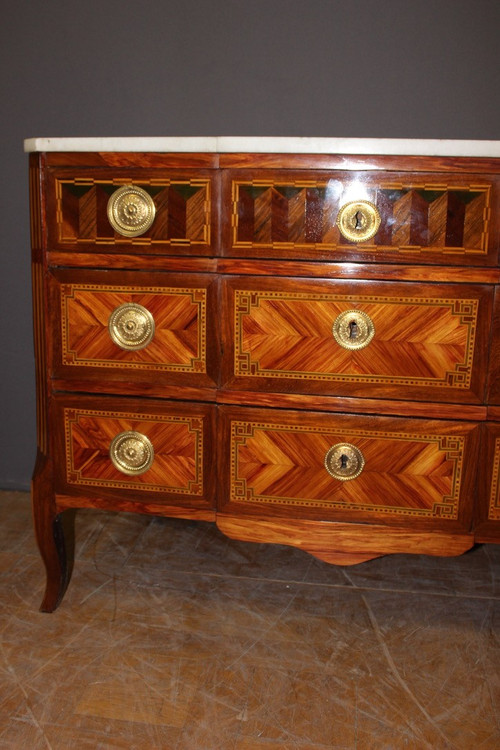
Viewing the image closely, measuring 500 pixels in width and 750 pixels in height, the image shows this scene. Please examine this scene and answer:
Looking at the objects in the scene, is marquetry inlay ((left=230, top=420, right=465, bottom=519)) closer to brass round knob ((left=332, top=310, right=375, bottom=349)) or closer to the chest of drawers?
the chest of drawers

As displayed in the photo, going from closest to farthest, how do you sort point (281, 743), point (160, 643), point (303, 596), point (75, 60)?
point (281, 743)
point (160, 643)
point (303, 596)
point (75, 60)

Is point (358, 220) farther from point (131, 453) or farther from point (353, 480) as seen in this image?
point (131, 453)

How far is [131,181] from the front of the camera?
1402mm

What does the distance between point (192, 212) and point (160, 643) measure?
3.20 ft

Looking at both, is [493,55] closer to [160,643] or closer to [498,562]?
[498,562]

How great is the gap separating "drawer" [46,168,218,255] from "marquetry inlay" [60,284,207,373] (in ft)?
0.30

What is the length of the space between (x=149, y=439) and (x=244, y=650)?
0.53m

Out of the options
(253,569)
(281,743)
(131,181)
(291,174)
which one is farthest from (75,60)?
(281,743)

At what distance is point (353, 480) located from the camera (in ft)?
4.82

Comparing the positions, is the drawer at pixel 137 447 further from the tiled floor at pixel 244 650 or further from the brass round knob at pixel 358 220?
the brass round knob at pixel 358 220

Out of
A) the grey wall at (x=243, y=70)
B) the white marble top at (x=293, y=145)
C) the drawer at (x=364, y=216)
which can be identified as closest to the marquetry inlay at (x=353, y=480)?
the drawer at (x=364, y=216)

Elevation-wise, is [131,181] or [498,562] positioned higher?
[131,181]

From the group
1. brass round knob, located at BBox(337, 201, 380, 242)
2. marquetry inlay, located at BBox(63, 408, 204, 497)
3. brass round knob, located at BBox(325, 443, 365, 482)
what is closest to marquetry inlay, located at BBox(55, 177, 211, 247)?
brass round knob, located at BBox(337, 201, 380, 242)

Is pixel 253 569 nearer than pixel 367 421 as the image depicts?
No
